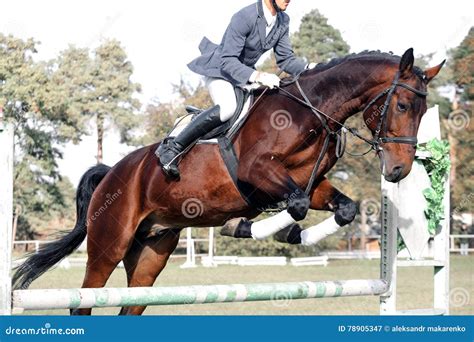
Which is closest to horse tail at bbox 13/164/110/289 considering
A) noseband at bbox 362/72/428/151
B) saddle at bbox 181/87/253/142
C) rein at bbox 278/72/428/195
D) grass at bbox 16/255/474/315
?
saddle at bbox 181/87/253/142

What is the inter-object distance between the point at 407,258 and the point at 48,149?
26.6 meters

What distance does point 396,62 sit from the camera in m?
5.11

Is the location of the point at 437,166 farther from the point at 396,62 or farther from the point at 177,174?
the point at 177,174

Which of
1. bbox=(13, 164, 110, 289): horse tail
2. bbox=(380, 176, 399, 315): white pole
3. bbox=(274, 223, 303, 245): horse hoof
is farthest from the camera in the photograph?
bbox=(13, 164, 110, 289): horse tail

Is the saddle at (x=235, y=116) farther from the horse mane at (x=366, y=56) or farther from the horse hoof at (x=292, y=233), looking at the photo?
the horse hoof at (x=292, y=233)

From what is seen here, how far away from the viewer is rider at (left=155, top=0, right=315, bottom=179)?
525cm

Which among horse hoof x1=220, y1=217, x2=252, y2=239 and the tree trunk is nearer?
horse hoof x1=220, y1=217, x2=252, y2=239

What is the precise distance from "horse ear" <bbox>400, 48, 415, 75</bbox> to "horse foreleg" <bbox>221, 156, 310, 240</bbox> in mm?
971

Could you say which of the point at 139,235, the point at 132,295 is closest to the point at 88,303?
the point at 132,295

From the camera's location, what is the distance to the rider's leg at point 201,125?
5.36 meters

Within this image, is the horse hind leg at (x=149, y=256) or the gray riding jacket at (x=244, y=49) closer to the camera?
the gray riding jacket at (x=244, y=49)

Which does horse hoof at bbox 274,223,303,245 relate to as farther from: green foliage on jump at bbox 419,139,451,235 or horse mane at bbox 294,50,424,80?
green foliage on jump at bbox 419,139,451,235

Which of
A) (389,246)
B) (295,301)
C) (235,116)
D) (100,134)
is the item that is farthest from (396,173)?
(100,134)

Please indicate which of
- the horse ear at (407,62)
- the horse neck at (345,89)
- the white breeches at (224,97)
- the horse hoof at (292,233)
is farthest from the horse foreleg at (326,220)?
the horse ear at (407,62)
